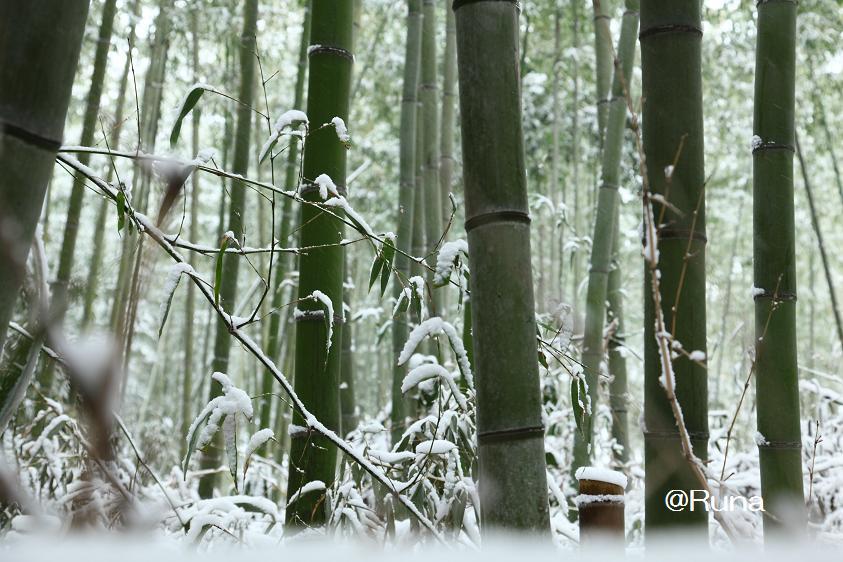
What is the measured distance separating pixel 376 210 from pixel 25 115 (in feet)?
24.0

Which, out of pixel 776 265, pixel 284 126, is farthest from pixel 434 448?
pixel 776 265

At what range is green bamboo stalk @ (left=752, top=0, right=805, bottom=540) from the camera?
5.61 feet

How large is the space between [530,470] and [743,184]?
25.1 feet

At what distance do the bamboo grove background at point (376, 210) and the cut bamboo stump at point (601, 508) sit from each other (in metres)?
0.10

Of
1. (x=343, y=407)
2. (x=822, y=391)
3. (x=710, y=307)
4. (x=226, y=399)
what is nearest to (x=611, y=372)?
(x=822, y=391)

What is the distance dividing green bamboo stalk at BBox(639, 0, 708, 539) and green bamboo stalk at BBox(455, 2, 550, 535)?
233mm

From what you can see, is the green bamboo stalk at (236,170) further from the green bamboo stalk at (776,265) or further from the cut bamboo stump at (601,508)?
the cut bamboo stump at (601,508)

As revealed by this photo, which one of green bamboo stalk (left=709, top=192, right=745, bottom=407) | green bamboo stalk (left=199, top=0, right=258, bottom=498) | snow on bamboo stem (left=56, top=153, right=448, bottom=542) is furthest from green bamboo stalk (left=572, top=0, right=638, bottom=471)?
green bamboo stalk (left=709, top=192, right=745, bottom=407)

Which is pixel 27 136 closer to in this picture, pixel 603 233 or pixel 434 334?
pixel 434 334

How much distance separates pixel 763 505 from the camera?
1731 mm

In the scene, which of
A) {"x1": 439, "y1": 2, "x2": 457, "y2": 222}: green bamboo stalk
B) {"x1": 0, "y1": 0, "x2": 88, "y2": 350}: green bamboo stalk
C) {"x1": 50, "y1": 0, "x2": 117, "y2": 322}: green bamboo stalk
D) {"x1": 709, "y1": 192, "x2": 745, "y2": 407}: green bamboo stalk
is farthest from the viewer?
{"x1": 709, "y1": 192, "x2": 745, "y2": 407}: green bamboo stalk

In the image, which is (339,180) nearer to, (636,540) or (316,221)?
(316,221)

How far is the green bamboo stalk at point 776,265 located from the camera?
1.71 m

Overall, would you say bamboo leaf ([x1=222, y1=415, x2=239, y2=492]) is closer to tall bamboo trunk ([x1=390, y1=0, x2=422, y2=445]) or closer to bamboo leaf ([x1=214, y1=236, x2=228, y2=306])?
bamboo leaf ([x1=214, y1=236, x2=228, y2=306])
